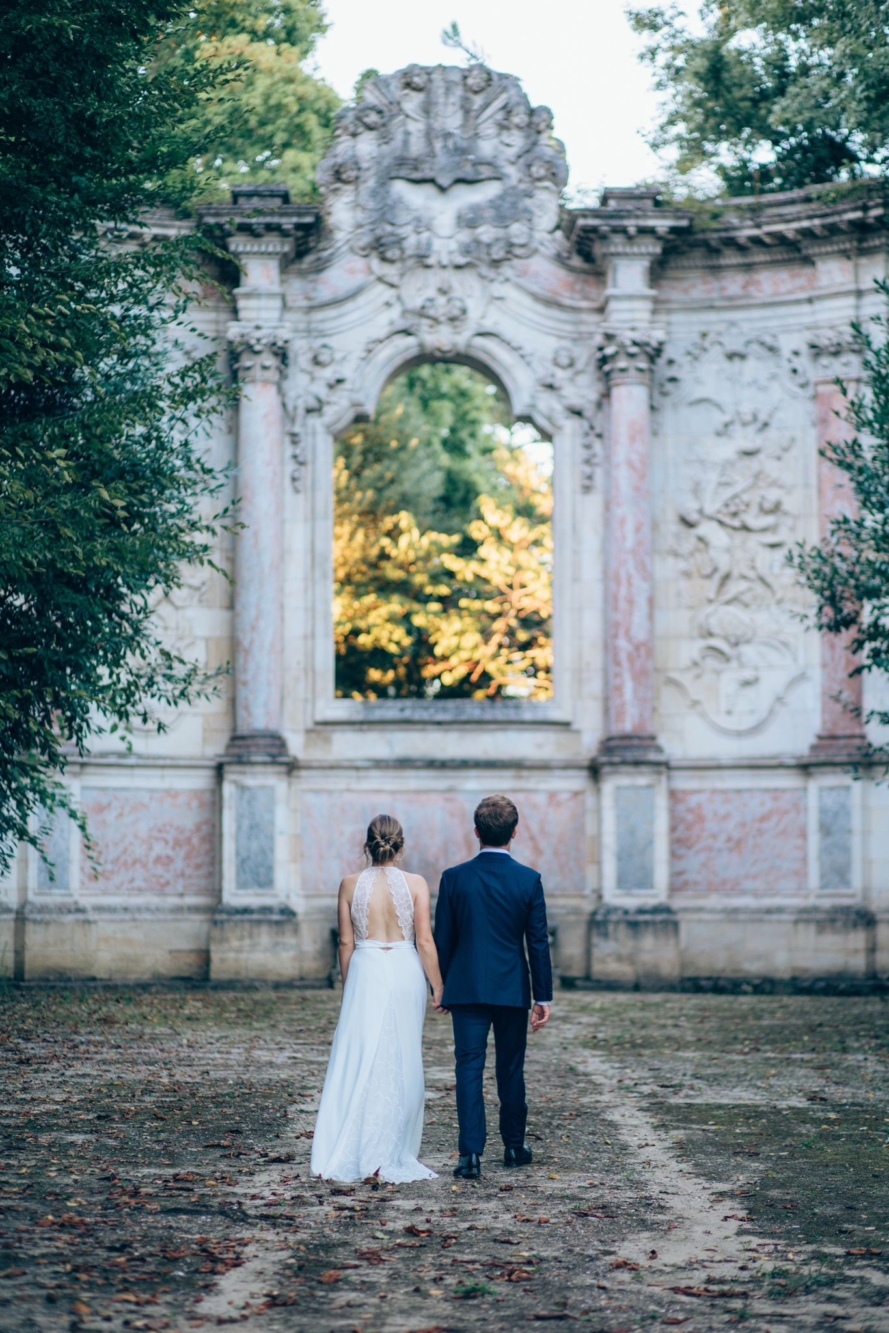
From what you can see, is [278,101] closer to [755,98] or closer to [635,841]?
[755,98]

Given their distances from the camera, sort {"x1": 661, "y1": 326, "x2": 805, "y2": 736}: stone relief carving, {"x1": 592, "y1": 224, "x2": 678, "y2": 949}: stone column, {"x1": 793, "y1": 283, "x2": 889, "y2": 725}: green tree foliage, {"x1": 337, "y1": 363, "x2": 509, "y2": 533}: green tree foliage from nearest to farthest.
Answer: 1. {"x1": 793, "y1": 283, "x2": 889, "y2": 725}: green tree foliage
2. {"x1": 592, "y1": 224, "x2": 678, "y2": 949}: stone column
3. {"x1": 661, "y1": 326, "x2": 805, "y2": 736}: stone relief carving
4. {"x1": 337, "y1": 363, "x2": 509, "y2": 533}: green tree foliage

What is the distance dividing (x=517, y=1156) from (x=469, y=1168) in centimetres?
45

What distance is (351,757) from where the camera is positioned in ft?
61.0

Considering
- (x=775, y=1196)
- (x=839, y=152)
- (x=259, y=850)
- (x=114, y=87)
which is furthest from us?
(x=839, y=152)

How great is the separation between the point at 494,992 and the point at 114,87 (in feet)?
21.3

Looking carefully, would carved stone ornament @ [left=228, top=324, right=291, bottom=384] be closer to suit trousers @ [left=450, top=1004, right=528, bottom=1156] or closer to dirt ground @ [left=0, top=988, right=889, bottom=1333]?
dirt ground @ [left=0, top=988, right=889, bottom=1333]

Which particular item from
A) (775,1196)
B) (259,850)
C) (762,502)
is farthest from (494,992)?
(762,502)

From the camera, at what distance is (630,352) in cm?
1850

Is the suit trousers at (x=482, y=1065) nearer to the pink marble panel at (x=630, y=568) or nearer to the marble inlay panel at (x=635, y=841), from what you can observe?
the marble inlay panel at (x=635, y=841)

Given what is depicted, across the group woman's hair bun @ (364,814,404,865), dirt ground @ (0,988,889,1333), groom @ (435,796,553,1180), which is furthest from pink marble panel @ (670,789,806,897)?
woman's hair bun @ (364,814,404,865)

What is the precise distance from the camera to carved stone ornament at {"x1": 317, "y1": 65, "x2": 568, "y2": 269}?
19.0 metres

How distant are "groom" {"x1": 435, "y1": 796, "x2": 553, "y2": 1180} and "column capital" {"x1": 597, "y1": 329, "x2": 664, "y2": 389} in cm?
1128

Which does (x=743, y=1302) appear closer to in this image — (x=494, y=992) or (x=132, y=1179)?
(x=494, y=992)

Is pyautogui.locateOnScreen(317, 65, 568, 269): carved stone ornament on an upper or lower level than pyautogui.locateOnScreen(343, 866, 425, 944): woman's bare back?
upper
